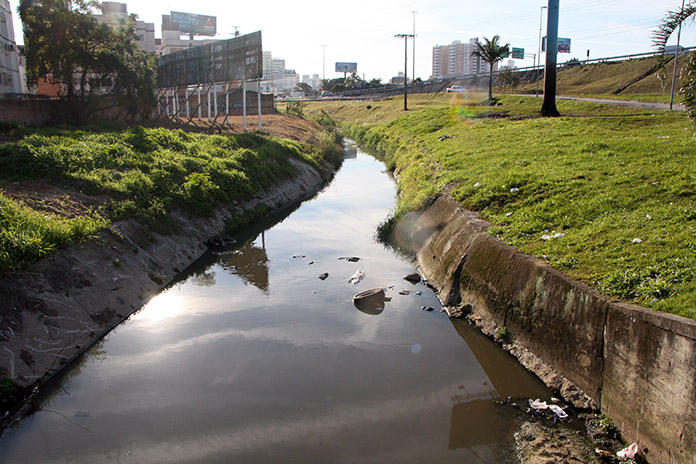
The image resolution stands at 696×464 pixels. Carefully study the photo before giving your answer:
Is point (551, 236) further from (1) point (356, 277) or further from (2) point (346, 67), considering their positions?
(2) point (346, 67)

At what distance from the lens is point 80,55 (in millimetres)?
26656

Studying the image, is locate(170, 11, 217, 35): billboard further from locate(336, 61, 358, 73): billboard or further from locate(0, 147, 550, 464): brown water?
locate(0, 147, 550, 464): brown water

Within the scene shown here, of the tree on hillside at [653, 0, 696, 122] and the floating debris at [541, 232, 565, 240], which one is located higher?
the tree on hillside at [653, 0, 696, 122]

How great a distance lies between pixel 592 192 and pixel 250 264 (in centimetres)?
819

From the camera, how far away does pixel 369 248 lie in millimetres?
14539

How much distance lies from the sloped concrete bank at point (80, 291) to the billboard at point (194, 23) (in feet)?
295

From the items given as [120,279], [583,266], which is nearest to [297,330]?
[120,279]

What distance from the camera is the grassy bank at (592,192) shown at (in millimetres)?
6852

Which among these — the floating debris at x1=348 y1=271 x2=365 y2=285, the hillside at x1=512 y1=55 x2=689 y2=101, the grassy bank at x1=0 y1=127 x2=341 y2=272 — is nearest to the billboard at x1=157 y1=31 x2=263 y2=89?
the grassy bank at x1=0 y1=127 x2=341 y2=272

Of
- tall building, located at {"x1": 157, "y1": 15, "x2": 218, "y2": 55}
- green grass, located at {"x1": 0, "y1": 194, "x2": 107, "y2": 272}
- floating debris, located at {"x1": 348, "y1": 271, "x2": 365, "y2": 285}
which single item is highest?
tall building, located at {"x1": 157, "y1": 15, "x2": 218, "y2": 55}

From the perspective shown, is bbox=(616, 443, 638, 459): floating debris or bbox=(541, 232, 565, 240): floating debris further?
bbox=(541, 232, 565, 240): floating debris

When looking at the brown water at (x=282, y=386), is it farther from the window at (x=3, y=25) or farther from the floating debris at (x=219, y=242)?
the window at (x=3, y=25)

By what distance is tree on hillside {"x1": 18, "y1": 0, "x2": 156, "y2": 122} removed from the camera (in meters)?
26.1

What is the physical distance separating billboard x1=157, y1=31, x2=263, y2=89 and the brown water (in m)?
19.9
